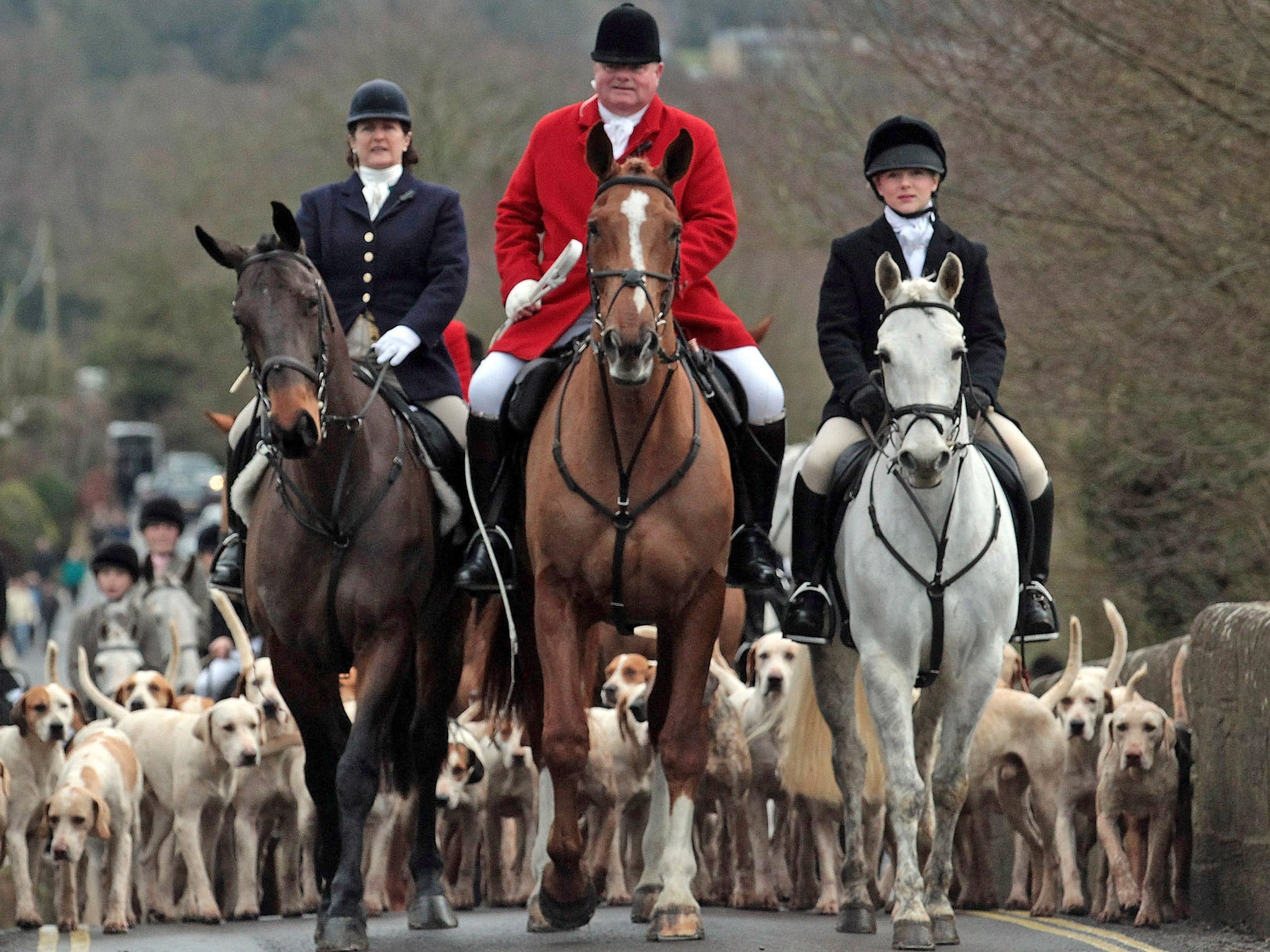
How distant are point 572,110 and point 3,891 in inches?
220

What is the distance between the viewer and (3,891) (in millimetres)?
13016

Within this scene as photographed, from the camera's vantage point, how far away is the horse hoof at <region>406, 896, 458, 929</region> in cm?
1041

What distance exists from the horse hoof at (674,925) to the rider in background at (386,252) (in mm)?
2484

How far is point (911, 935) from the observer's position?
29.2ft

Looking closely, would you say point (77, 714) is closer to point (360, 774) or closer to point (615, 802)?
point (615, 802)

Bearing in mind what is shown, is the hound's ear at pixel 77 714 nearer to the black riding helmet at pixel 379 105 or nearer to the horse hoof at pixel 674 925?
the black riding helmet at pixel 379 105

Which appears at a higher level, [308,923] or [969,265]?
[969,265]

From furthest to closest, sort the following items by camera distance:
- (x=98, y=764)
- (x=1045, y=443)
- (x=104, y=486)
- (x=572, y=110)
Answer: (x=104, y=486) < (x=1045, y=443) < (x=98, y=764) < (x=572, y=110)

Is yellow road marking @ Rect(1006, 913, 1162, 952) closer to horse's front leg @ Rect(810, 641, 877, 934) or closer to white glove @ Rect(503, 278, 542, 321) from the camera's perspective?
horse's front leg @ Rect(810, 641, 877, 934)

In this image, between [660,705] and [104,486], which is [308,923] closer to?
[660,705]

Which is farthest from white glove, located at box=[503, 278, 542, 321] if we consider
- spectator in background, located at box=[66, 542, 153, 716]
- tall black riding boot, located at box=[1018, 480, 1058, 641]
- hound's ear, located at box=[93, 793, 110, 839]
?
spectator in background, located at box=[66, 542, 153, 716]

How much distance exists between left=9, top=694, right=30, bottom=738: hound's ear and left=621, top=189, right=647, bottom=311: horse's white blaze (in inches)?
227

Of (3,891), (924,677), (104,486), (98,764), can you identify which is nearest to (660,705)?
(924,677)

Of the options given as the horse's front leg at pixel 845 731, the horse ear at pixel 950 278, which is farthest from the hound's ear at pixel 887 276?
the horse's front leg at pixel 845 731
